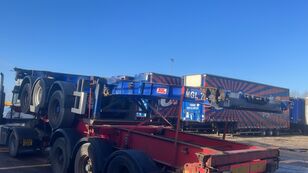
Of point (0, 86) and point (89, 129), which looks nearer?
point (89, 129)

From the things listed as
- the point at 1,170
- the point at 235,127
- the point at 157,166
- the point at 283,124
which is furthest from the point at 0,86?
the point at 283,124

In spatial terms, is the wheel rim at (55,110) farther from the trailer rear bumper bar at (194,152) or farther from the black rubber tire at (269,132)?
the black rubber tire at (269,132)

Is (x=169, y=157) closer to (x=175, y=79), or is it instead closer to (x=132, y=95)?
(x=132, y=95)

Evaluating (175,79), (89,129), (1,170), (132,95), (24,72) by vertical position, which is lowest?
(1,170)

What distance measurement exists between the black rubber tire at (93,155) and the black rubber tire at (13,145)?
3.82 m

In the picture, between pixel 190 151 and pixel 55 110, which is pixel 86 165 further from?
pixel 190 151

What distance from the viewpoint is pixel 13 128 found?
11508 millimetres

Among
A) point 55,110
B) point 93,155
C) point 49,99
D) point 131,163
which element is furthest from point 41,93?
point 131,163

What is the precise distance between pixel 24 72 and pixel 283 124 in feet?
92.9

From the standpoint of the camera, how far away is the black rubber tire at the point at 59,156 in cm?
849

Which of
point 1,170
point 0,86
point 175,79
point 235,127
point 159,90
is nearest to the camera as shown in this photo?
point 159,90

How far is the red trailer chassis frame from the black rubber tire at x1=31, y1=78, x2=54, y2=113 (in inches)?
68.2

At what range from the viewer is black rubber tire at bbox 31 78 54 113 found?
32.1ft

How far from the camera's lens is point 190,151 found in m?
6.08
